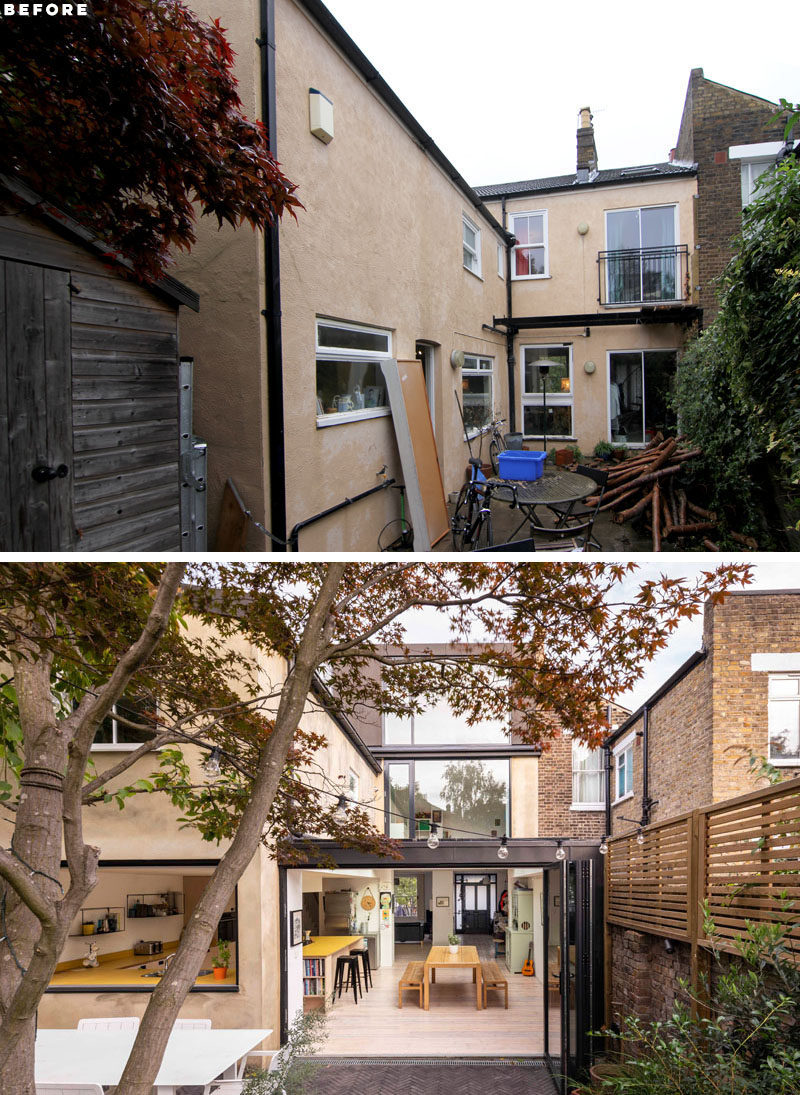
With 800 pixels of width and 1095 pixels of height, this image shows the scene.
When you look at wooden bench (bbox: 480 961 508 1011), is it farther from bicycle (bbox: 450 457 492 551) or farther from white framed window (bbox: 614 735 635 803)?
bicycle (bbox: 450 457 492 551)

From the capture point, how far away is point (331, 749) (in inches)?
366

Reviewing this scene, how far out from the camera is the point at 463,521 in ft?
28.1

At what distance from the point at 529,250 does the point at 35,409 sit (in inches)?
492

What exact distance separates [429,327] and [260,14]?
4.34 m

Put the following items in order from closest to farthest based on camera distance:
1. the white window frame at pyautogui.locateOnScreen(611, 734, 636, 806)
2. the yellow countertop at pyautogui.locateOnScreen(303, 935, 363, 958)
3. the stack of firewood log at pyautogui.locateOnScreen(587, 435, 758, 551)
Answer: the stack of firewood log at pyautogui.locateOnScreen(587, 435, 758, 551), the white window frame at pyautogui.locateOnScreen(611, 734, 636, 806), the yellow countertop at pyautogui.locateOnScreen(303, 935, 363, 958)

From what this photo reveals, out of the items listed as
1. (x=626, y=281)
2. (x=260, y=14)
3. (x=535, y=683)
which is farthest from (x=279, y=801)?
(x=626, y=281)

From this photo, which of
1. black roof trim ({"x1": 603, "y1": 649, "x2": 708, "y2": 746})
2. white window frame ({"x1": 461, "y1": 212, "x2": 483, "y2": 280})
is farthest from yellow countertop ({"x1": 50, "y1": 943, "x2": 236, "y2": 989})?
white window frame ({"x1": 461, "y1": 212, "x2": 483, "y2": 280})

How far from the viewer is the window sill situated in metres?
6.04

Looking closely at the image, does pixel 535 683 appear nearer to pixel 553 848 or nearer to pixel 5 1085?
pixel 5 1085

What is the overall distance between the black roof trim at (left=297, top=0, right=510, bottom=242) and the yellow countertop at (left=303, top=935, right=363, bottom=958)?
10.5 metres

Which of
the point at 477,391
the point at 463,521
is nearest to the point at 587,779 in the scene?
the point at 463,521

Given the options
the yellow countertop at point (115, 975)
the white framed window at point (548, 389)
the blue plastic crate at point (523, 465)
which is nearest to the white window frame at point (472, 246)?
the white framed window at point (548, 389)

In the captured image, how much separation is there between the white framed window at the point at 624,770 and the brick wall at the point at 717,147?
281 inches

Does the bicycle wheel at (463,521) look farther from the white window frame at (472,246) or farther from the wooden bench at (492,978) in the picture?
the wooden bench at (492,978)
